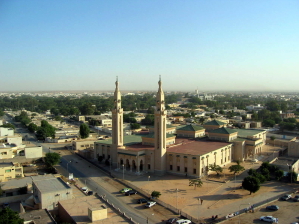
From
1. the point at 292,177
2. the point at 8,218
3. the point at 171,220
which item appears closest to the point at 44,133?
the point at 8,218

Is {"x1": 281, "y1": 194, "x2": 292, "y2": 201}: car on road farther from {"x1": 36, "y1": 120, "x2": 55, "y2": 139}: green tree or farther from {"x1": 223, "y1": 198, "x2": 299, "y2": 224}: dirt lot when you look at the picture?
{"x1": 36, "y1": 120, "x2": 55, "y2": 139}: green tree

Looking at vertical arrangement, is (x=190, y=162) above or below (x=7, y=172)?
above

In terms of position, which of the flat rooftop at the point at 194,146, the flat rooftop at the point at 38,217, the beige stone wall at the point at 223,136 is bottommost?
the flat rooftop at the point at 38,217

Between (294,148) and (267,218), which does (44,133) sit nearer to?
(294,148)

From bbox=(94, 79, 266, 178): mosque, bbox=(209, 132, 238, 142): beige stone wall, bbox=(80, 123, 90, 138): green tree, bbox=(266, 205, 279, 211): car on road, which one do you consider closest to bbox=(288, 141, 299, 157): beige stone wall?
bbox=(94, 79, 266, 178): mosque

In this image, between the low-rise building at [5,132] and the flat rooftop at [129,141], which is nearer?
the flat rooftop at [129,141]

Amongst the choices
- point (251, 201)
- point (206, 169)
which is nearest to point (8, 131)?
point (206, 169)

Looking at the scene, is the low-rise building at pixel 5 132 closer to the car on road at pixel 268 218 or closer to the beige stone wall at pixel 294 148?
the car on road at pixel 268 218

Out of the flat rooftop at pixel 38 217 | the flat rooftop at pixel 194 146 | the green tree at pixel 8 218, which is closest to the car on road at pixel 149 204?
the flat rooftop at pixel 38 217
